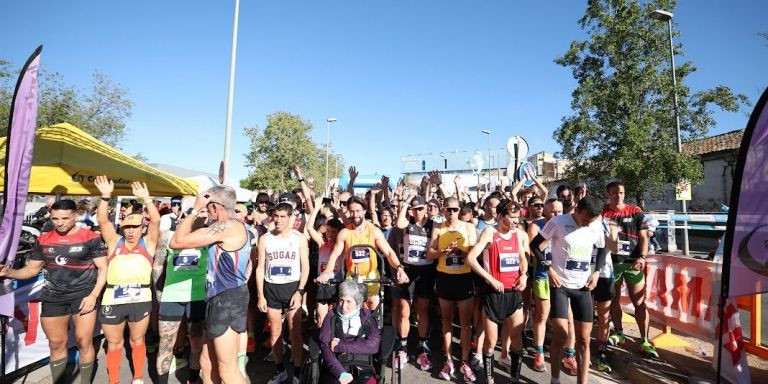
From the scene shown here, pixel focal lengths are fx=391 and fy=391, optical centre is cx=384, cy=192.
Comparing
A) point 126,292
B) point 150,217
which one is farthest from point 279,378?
point 150,217

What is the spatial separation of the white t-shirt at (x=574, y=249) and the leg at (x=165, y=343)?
4253 mm

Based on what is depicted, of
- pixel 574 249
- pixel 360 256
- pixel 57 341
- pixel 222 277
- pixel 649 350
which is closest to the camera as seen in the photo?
pixel 222 277

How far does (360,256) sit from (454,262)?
3.81 ft

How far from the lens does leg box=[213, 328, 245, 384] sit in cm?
338

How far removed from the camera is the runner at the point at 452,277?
4715 millimetres

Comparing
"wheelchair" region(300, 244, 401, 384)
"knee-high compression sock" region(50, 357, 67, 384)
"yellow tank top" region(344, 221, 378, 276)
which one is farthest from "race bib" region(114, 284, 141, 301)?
"yellow tank top" region(344, 221, 378, 276)

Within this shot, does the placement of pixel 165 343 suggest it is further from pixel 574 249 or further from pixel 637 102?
pixel 637 102

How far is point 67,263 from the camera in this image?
4.21m

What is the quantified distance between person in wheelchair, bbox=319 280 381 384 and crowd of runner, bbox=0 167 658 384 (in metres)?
0.01

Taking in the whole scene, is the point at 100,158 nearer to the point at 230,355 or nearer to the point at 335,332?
the point at 230,355

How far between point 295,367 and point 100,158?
216 inches

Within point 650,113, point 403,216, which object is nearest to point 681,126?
point 650,113

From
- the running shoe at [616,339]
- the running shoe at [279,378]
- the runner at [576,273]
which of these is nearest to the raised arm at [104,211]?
the running shoe at [279,378]

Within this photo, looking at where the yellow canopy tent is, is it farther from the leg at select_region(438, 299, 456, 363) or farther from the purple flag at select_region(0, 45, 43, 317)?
the leg at select_region(438, 299, 456, 363)
